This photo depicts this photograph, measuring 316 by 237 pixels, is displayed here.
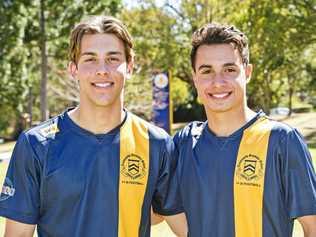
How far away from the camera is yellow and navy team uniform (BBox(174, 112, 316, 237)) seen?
2938 millimetres

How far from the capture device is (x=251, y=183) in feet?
9.86

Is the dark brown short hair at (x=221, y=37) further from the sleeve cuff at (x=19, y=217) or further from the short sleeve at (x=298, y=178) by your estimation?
the sleeve cuff at (x=19, y=217)

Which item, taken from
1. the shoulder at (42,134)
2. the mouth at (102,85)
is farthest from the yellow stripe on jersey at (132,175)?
the shoulder at (42,134)

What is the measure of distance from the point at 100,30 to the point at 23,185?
895mm

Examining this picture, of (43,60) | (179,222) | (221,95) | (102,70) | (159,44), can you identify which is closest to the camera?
(102,70)

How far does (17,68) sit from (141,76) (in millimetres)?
10233

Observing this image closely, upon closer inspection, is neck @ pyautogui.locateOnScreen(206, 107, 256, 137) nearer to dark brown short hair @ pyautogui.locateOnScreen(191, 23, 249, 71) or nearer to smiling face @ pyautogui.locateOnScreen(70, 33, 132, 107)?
dark brown short hair @ pyautogui.locateOnScreen(191, 23, 249, 71)

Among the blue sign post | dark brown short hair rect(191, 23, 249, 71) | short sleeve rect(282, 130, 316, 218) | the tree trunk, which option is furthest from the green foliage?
short sleeve rect(282, 130, 316, 218)

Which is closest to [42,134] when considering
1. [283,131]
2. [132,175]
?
[132,175]

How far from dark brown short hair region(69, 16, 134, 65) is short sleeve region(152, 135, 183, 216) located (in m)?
0.56

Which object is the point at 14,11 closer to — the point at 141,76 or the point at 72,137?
the point at 141,76

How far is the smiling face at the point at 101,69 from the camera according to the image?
3012 mm

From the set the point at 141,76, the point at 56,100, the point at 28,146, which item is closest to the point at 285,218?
the point at 28,146

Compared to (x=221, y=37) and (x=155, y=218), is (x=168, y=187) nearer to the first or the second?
(x=155, y=218)
